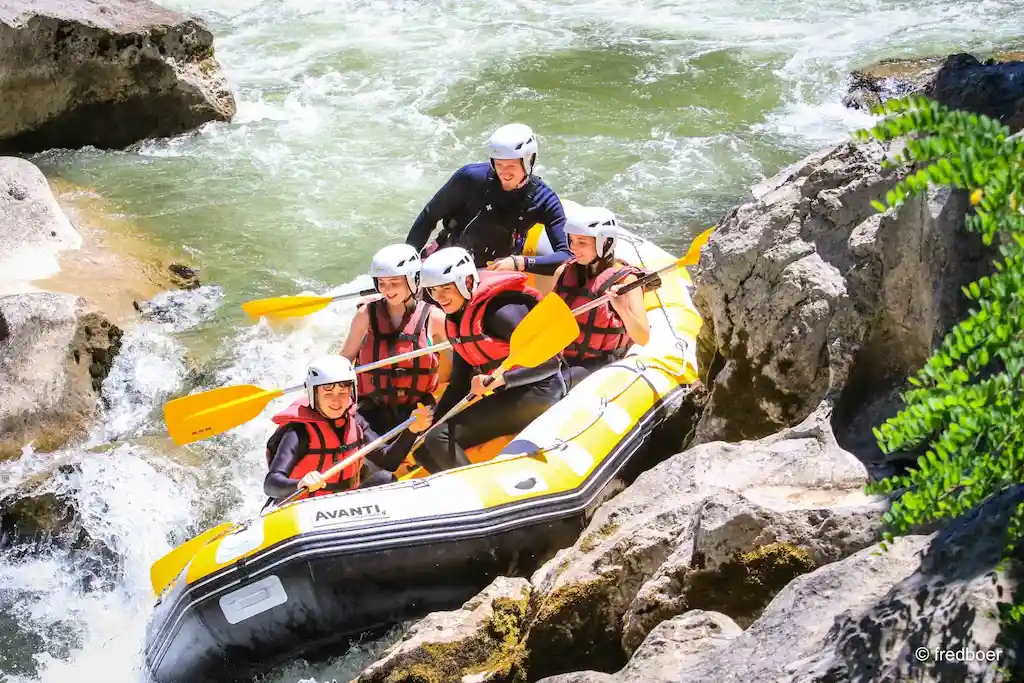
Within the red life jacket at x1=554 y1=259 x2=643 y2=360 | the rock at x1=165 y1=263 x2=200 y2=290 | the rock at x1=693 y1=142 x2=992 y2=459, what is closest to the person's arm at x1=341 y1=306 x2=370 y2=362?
the red life jacket at x1=554 y1=259 x2=643 y2=360

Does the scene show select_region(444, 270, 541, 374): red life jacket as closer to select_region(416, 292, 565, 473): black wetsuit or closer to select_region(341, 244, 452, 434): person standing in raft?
select_region(416, 292, 565, 473): black wetsuit

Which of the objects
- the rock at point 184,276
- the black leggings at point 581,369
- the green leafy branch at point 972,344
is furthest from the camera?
the rock at point 184,276

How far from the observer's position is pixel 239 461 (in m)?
6.28

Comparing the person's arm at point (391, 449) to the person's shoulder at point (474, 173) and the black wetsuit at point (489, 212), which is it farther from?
the person's shoulder at point (474, 173)

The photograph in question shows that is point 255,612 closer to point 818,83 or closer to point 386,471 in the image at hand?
point 386,471

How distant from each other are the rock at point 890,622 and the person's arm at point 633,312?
2.48 m

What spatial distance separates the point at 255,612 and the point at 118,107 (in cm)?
708

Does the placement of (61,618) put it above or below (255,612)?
below

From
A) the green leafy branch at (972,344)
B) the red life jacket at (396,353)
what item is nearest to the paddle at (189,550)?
the red life jacket at (396,353)

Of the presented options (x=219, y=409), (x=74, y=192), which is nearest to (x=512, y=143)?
(x=219, y=409)

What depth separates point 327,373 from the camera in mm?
4621

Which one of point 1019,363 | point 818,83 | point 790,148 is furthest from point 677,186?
Answer: point 1019,363

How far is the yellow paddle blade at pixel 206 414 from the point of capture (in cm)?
514

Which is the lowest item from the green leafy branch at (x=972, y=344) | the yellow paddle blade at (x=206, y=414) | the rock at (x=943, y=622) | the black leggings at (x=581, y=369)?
the yellow paddle blade at (x=206, y=414)
